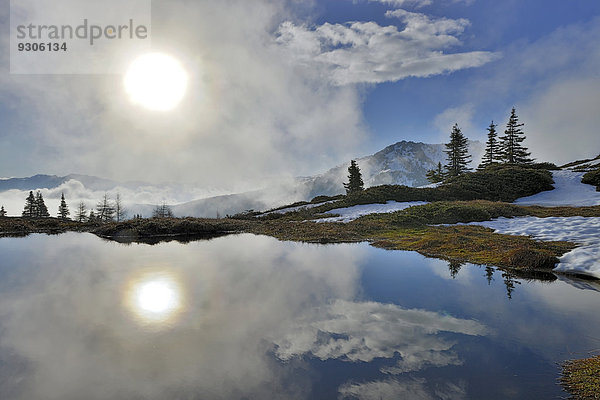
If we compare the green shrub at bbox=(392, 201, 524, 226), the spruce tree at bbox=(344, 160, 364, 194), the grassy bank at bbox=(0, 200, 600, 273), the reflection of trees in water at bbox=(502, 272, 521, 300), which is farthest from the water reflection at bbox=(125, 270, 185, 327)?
the spruce tree at bbox=(344, 160, 364, 194)

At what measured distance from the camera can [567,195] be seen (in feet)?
130

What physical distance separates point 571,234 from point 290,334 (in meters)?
18.9

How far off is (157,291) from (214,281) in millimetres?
2026

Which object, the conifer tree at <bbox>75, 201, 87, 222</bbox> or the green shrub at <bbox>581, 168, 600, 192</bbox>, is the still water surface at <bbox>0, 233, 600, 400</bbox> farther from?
the conifer tree at <bbox>75, 201, 87, 222</bbox>

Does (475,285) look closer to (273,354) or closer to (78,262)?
(273,354)

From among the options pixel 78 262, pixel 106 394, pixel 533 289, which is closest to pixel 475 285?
pixel 533 289

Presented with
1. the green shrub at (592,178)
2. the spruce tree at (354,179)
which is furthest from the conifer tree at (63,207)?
the green shrub at (592,178)

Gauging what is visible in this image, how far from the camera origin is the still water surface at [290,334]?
4.89 meters

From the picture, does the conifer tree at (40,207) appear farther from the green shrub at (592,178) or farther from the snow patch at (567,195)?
the green shrub at (592,178)

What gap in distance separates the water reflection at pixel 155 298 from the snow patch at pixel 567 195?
141ft

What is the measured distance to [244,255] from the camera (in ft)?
54.8

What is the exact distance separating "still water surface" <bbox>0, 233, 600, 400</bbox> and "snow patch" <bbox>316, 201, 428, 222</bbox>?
21282mm

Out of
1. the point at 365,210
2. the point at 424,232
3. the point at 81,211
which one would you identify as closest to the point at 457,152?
the point at 365,210

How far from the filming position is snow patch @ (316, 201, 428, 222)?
33.7m
